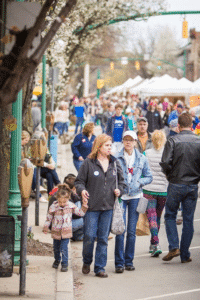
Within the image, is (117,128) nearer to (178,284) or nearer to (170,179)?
(170,179)

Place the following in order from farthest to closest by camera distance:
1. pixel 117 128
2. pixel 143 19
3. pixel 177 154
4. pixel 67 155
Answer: pixel 143 19 → pixel 67 155 → pixel 117 128 → pixel 177 154

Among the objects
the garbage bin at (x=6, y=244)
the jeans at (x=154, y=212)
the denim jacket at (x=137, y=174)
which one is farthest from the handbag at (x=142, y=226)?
the garbage bin at (x=6, y=244)

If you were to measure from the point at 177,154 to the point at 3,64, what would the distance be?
380cm

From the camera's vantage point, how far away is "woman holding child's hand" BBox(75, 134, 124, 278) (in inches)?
302

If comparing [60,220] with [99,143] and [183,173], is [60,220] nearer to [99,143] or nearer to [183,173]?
[99,143]

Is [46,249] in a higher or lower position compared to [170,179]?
lower

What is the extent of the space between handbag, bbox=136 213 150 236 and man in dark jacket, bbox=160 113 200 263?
0.47 metres

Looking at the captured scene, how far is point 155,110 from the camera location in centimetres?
2356

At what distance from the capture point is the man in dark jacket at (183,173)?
8336 millimetres

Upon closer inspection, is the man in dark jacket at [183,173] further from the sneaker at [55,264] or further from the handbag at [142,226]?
the sneaker at [55,264]

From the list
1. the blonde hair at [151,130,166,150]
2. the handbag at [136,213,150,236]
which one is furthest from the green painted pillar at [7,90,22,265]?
the blonde hair at [151,130,166,150]

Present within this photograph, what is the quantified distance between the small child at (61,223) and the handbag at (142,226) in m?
1.26

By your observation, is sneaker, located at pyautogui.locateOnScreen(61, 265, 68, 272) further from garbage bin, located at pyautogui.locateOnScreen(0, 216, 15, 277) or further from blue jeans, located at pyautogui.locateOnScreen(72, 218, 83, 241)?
blue jeans, located at pyautogui.locateOnScreen(72, 218, 83, 241)

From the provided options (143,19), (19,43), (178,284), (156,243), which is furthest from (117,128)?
(143,19)
